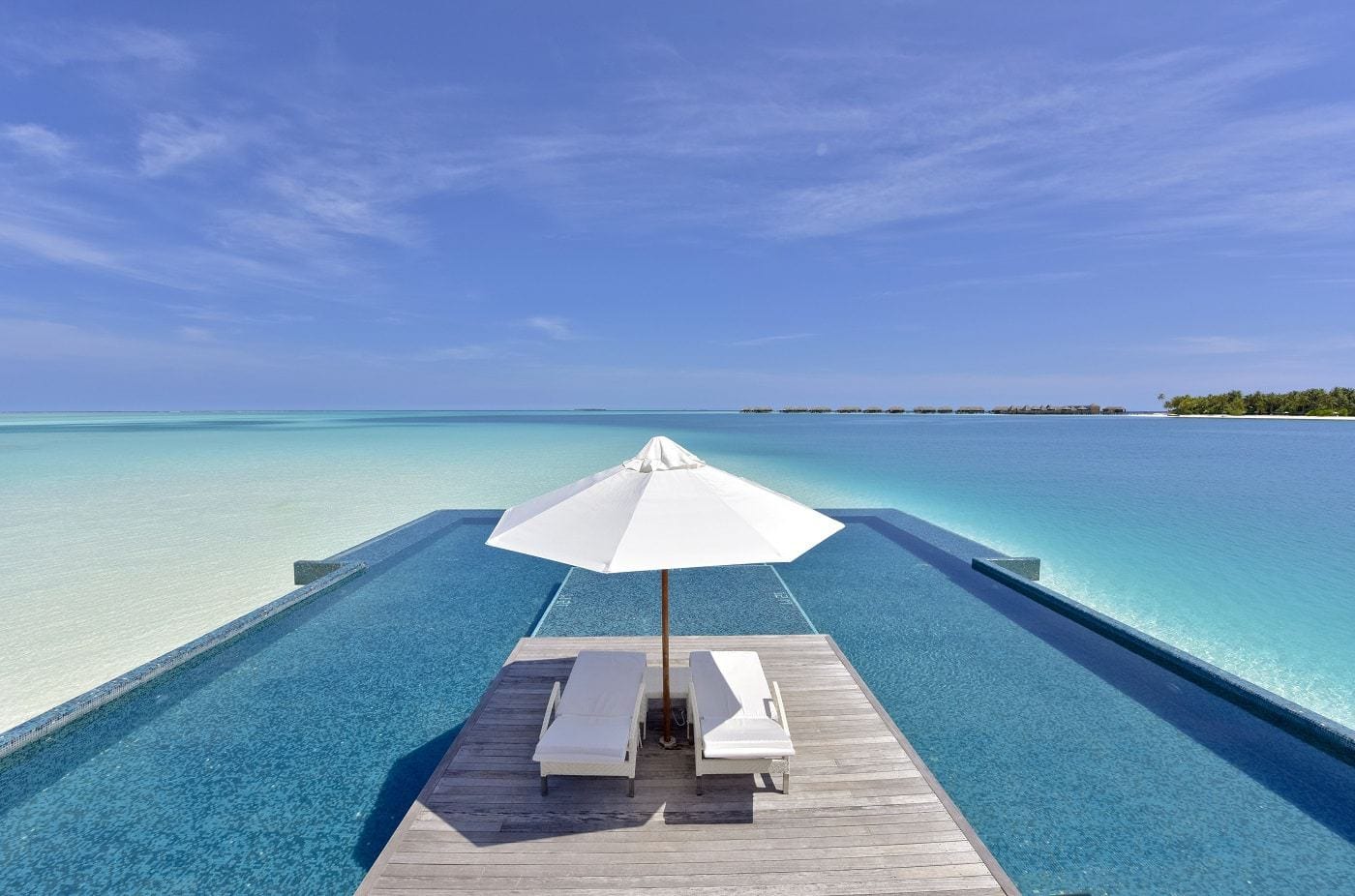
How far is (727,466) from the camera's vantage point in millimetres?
25266

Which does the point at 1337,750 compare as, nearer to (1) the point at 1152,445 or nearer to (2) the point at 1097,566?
(2) the point at 1097,566

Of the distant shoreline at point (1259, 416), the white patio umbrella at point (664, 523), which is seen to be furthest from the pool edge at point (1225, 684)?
the distant shoreline at point (1259, 416)

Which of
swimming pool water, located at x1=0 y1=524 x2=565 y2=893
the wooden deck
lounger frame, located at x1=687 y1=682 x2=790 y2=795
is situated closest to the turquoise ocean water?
swimming pool water, located at x1=0 y1=524 x2=565 y2=893

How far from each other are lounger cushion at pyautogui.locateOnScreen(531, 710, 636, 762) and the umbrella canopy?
3.86 ft

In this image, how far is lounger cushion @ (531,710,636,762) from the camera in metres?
3.25

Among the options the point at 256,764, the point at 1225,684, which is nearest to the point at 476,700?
the point at 256,764

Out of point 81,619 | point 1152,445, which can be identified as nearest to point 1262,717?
point 81,619

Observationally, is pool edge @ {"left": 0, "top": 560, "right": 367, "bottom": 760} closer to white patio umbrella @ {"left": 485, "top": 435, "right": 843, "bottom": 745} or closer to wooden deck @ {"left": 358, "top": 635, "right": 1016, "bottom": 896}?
wooden deck @ {"left": 358, "top": 635, "right": 1016, "bottom": 896}

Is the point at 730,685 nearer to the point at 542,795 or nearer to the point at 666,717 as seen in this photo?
the point at 666,717

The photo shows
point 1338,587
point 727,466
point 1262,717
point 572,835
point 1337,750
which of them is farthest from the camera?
point 727,466

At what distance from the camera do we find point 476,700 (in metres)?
5.32

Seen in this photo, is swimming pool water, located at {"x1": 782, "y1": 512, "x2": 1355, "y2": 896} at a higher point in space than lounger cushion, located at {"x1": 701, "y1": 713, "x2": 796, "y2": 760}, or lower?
lower

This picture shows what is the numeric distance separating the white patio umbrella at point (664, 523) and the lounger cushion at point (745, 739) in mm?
596

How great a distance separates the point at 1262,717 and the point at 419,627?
356 inches
